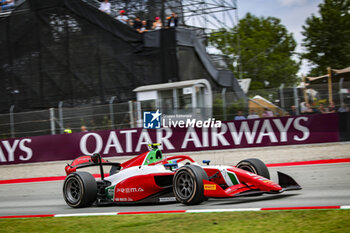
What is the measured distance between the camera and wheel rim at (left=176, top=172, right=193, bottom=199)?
7088 mm

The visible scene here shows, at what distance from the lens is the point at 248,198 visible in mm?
7691

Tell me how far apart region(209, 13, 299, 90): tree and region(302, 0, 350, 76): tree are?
6.95 meters

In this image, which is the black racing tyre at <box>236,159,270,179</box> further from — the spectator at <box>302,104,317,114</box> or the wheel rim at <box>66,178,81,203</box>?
the spectator at <box>302,104,317,114</box>

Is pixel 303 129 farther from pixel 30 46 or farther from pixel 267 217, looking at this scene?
pixel 30 46

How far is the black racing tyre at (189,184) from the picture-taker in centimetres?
693

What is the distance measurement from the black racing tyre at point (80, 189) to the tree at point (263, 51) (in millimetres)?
38707

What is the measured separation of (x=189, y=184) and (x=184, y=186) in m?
0.16

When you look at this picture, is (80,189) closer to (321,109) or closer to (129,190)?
(129,190)

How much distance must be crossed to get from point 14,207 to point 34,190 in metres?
2.68

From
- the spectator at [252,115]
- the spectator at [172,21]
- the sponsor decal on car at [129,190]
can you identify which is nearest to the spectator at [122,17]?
the spectator at [172,21]

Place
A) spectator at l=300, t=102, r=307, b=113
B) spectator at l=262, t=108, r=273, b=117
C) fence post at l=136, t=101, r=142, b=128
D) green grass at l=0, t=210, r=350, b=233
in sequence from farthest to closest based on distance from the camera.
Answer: fence post at l=136, t=101, r=142, b=128 → spectator at l=262, t=108, r=273, b=117 → spectator at l=300, t=102, r=307, b=113 → green grass at l=0, t=210, r=350, b=233

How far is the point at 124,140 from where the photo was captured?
14875 millimetres

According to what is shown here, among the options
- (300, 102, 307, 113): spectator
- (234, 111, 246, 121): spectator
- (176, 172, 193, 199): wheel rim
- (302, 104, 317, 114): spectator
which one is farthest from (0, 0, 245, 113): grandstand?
(176, 172, 193, 199): wheel rim

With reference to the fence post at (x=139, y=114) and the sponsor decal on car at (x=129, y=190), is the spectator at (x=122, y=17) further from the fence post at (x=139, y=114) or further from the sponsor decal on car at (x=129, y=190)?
the sponsor decal on car at (x=129, y=190)
